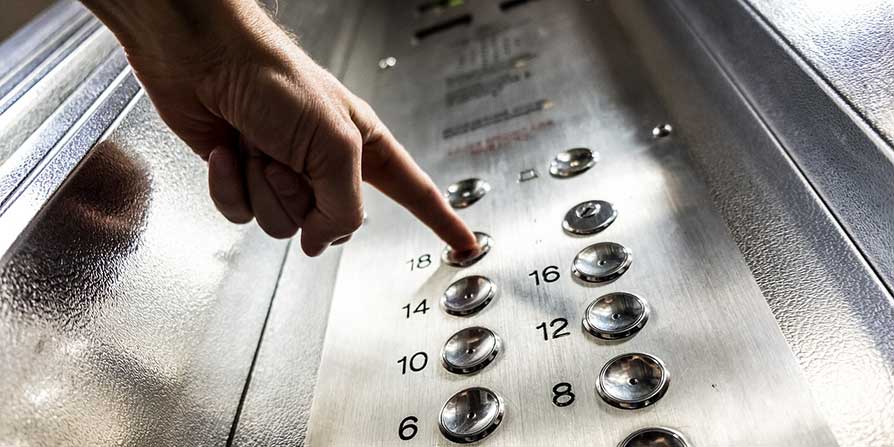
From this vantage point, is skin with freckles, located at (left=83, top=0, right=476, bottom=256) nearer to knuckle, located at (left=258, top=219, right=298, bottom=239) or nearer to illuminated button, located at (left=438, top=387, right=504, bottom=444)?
knuckle, located at (left=258, top=219, right=298, bottom=239)

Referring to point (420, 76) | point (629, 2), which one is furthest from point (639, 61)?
point (420, 76)

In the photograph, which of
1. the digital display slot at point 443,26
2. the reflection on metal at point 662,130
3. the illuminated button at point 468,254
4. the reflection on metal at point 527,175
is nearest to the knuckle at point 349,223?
the illuminated button at point 468,254

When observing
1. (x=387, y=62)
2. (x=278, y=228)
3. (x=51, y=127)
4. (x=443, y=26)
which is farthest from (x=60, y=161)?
(x=443, y=26)

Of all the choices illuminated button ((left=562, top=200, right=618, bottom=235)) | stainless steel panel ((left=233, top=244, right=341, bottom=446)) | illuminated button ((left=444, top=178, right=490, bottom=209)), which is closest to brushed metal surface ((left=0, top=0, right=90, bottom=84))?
stainless steel panel ((left=233, top=244, right=341, bottom=446))

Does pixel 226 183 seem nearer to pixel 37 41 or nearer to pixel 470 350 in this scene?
pixel 470 350

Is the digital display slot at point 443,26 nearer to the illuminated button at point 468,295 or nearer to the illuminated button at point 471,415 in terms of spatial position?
the illuminated button at point 468,295

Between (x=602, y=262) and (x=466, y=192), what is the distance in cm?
22

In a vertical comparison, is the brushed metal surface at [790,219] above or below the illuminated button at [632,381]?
above

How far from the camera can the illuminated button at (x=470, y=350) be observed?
21.4 inches

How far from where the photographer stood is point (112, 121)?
60cm

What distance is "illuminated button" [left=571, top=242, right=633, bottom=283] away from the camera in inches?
22.5

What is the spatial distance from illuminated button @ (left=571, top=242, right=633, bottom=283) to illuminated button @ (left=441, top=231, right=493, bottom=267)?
98 millimetres

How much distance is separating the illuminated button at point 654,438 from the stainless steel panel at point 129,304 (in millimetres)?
305

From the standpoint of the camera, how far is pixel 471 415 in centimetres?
50
